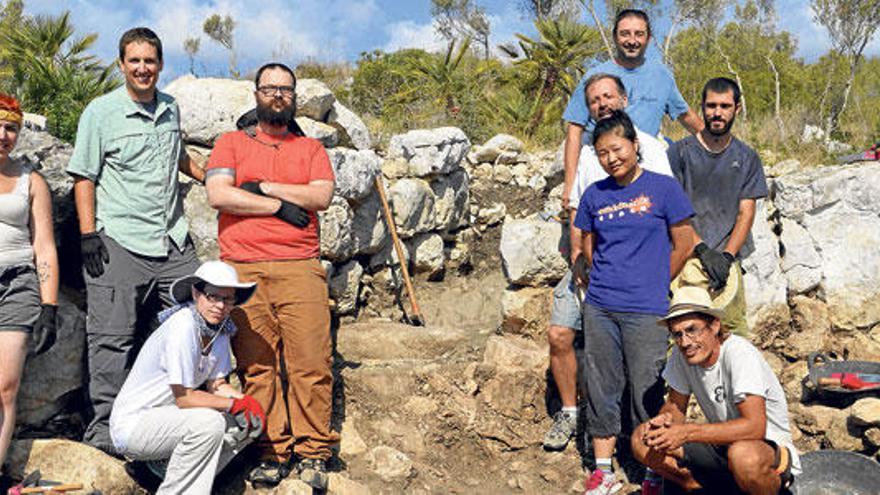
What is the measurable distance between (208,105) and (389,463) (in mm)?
2979

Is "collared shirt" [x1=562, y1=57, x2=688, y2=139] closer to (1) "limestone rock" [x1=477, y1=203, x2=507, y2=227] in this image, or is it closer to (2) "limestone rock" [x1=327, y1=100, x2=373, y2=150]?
(2) "limestone rock" [x1=327, y1=100, x2=373, y2=150]

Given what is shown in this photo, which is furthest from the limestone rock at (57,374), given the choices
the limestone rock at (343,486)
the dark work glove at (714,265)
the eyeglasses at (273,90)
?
the dark work glove at (714,265)

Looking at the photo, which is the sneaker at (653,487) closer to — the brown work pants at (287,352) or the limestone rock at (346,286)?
the brown work pants at (287,352)

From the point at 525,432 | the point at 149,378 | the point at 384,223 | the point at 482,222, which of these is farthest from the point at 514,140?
the point at 149,378

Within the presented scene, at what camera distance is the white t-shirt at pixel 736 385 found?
3.40 m

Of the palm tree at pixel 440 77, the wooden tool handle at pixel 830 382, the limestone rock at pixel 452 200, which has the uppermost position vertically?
the palm tree at pixel 440 77

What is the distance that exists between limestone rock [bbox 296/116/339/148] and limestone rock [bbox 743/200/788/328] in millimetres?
3399

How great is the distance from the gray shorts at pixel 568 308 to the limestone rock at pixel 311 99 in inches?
104

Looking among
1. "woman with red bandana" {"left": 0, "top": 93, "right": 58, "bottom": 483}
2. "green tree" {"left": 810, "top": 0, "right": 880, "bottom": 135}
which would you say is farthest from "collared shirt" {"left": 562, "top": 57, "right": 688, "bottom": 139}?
"green tree" {"left": 810, "top": 0, "right": 880, "bottom": 135}

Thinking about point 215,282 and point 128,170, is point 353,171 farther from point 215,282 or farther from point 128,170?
point 215,282

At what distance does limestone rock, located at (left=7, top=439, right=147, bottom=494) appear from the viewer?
3.83 m

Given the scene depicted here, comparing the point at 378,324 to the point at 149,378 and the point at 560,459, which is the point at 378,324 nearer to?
the point at 560,459

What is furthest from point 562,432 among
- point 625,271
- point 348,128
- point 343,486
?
point 348,128

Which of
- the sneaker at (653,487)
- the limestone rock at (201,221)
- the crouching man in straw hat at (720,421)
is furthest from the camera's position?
the limestone rock at (201,221)
